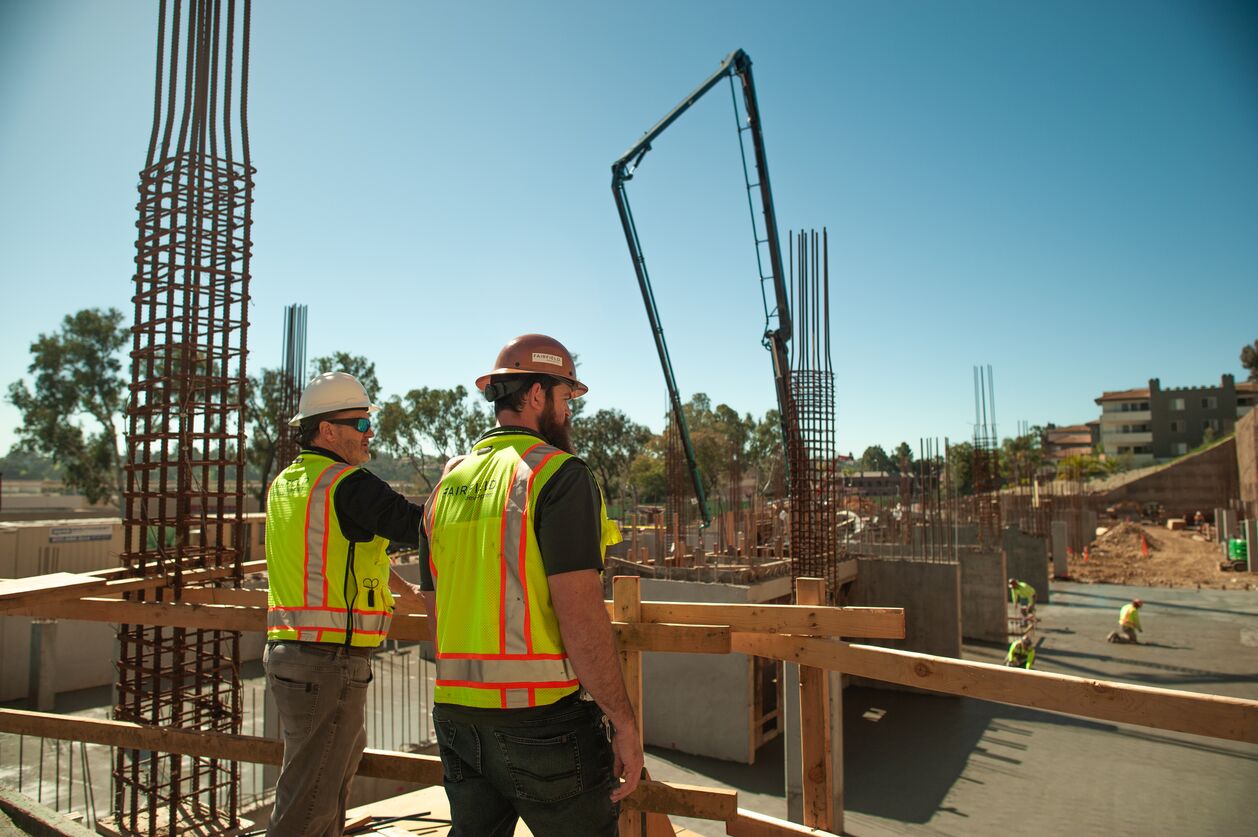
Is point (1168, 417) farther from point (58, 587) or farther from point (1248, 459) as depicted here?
point (58, 587)

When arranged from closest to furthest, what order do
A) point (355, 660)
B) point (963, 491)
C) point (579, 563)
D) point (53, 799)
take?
point (579, 563) < point (355, 660) < point (53, 799) < point (963, 491)

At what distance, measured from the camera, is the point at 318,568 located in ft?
8.68

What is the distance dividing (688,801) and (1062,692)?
122cm

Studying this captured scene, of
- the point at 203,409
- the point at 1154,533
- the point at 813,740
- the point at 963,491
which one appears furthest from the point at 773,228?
the point at 963,491

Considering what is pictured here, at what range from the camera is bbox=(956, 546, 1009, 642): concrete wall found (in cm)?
1611

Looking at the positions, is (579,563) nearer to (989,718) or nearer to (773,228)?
(989,718)

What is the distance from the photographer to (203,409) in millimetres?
5590

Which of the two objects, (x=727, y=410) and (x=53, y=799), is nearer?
(x=53, y=799)

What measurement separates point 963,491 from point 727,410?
78.3 feet

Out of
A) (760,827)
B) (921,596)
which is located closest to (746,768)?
(921,596)

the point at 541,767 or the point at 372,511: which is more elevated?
the point at 372,511

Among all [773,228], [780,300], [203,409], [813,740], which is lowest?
[813,740]

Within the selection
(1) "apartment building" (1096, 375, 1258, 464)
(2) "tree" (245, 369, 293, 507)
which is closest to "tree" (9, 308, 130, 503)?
(2) "tree" (245, 369, 293, 507)

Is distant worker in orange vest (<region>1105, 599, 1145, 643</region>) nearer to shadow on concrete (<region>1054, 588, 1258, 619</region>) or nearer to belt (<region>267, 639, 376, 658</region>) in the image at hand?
shadow on concrete (<region>1054, 588, 1258, 619</region>)
